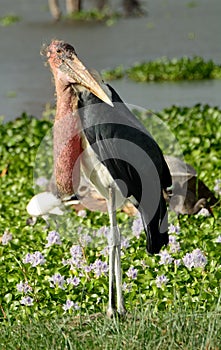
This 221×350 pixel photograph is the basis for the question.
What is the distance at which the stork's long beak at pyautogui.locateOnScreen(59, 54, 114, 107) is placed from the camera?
4.04 meters

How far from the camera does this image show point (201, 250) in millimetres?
5289

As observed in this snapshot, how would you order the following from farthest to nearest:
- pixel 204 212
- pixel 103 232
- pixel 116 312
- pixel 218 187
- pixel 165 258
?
pixel 218 187
pixel 204 212
pixel 103 232
pixel 165 258
pixel 116 312

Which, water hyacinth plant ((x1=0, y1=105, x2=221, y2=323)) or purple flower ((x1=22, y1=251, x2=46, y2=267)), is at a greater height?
purple flower ((x1=22, y1=251, x2=46, y2=267))

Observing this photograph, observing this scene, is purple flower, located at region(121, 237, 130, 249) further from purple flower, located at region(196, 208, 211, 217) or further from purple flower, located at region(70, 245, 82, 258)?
purple flower, located at region(196, 208, 211, 217)

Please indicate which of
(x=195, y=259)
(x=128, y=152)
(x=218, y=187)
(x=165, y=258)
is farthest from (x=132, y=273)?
(x=218, y=187)

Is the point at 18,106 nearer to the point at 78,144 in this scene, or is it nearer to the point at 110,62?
the point at 110,62

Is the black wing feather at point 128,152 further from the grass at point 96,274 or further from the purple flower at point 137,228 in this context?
the purple flower at point 137,228

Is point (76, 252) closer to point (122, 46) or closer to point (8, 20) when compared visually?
point (122, 46)

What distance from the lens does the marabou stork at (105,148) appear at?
13.5ft

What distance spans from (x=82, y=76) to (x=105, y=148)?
0.33m

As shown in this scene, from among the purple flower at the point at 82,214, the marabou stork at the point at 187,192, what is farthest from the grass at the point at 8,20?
the purple flower at the point at 82,214

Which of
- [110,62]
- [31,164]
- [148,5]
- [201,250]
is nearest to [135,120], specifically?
[201,250]

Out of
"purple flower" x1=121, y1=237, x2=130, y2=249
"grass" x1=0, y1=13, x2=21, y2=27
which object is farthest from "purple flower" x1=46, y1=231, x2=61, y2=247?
"grass" x1=0, y1=13, x2=21, y2=27

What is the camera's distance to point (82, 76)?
411 centimetres
